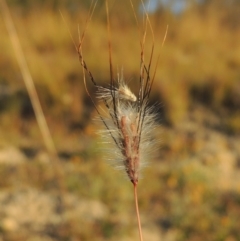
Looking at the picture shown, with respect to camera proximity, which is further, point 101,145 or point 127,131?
point 101,145

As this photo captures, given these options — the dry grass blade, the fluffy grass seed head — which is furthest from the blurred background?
the fluffy grass seed head

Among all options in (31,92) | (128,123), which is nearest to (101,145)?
(31,92)

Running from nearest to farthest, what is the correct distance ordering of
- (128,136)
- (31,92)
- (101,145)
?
(128,136)
(31,92)
(101,145)

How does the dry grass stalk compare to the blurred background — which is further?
the blurred background

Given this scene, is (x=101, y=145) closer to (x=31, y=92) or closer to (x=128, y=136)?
(x=31, y=92)

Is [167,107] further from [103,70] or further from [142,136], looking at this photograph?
[142,136]

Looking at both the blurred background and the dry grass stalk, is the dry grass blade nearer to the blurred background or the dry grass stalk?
the blurred background

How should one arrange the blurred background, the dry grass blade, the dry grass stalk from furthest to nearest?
the blurred background
the dry grass blade
the dry grass stalk

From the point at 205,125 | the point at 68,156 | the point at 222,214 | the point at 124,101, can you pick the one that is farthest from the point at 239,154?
the point at 124,101
